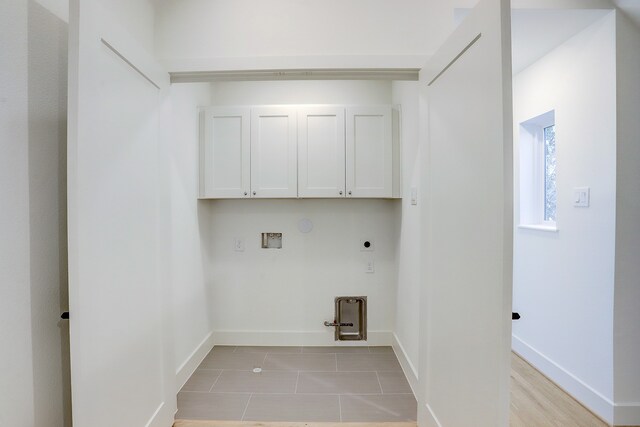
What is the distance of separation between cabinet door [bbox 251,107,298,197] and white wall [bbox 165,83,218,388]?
505 mm

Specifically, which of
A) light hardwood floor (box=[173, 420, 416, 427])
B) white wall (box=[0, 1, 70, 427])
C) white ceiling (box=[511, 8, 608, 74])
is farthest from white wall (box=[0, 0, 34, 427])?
white ceiling (box=[511, 8, 608, 74])

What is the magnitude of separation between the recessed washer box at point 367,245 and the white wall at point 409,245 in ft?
0.88

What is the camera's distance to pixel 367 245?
9.66 feet

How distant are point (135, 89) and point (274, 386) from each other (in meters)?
2.06

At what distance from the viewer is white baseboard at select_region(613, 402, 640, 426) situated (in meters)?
1.79

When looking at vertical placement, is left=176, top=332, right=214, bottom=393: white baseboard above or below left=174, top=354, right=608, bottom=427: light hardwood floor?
above

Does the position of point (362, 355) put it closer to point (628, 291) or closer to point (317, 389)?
point (317, 389)

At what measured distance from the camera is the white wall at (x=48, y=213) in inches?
42.1

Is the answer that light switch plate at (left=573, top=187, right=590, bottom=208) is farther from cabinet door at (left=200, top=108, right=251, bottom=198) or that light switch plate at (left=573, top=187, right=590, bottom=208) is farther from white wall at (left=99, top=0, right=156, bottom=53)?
white wall at (left=99, top=0, right=156, bottom=53)

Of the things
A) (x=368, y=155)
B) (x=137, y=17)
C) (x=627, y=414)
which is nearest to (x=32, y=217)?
(x=137, y=17)

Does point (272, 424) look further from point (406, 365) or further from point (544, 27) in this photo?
point (544, 27)

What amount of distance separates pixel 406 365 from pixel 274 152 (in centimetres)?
203

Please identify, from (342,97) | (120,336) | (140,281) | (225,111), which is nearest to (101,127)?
(140,281)

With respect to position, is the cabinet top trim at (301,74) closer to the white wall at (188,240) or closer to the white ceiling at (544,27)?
the white wall at (188,240)
